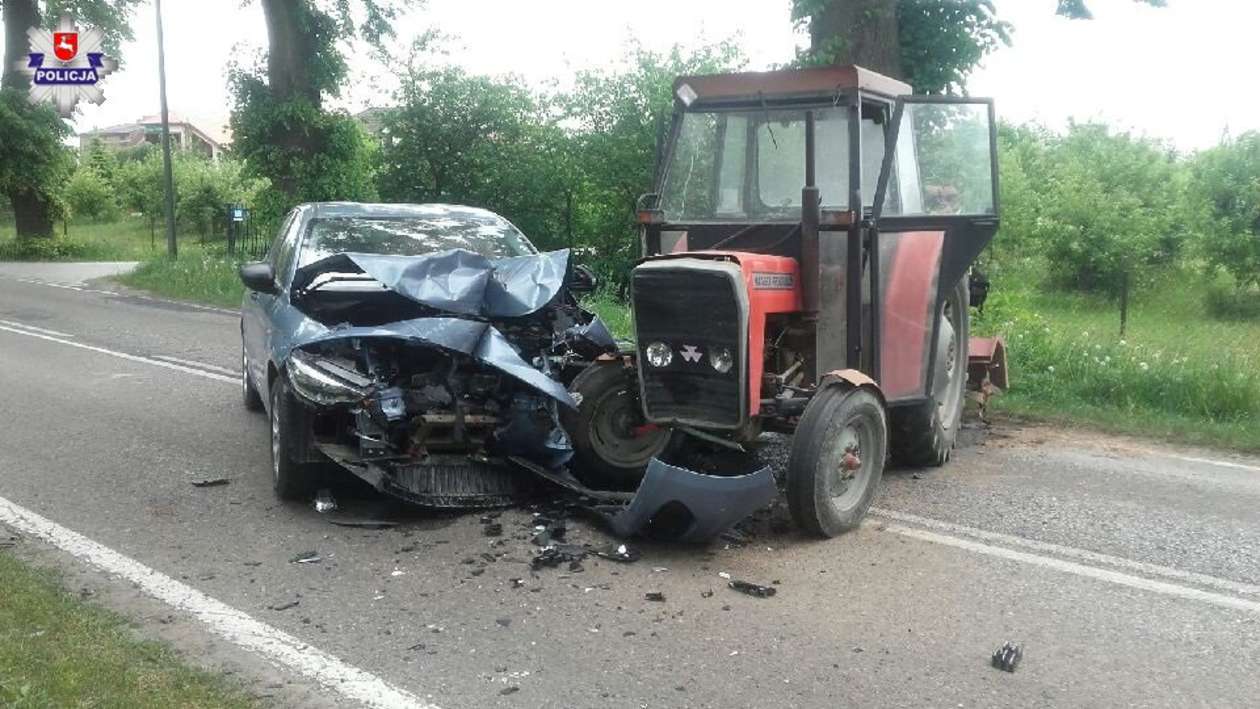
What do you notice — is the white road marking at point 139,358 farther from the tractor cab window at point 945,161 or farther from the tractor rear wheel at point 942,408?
the tractor cab window at point 945,161

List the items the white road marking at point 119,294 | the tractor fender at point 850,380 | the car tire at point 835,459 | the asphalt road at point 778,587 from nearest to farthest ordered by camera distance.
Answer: the asphalt road at point 778,587 → the car tire at point 835,459 → the tractor fender at point 850,380 → the white road marking at point 119,294

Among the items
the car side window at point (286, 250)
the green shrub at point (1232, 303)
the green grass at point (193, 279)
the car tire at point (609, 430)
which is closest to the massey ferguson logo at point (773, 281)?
the car tire at point (609, 430)

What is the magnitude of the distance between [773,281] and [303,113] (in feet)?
56.5

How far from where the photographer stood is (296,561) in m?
5.58

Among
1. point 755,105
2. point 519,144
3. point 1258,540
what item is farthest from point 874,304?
point 519,144

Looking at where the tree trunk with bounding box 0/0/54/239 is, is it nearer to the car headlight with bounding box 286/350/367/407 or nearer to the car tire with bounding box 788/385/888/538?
the car headlight with bounding box 286/350/367/407

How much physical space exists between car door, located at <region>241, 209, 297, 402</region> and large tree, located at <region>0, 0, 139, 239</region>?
2718 cm

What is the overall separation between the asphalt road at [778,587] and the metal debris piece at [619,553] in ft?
0.24

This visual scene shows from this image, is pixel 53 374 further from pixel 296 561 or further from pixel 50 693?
pixel 50 693

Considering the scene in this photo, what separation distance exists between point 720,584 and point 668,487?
1.76 ft

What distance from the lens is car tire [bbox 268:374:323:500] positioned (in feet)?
20.6

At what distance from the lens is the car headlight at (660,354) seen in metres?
6.14

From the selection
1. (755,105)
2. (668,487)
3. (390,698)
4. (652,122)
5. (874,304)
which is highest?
(652,122)

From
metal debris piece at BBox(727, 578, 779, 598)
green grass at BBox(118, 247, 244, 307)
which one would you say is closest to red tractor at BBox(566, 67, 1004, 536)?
metal debris piece at BBox(727, 578, 779, 598)
